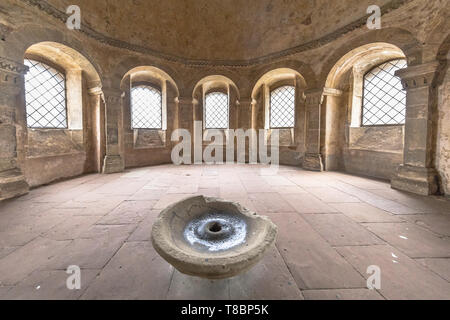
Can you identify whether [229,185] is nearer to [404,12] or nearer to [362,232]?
[362,232]

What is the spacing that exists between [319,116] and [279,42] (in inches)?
137

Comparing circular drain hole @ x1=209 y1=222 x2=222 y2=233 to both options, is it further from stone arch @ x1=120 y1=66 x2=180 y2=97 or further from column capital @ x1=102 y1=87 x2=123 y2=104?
stone arch @ x1=120 y1=66 x2=180 y2=97

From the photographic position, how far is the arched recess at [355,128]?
600 centimetres

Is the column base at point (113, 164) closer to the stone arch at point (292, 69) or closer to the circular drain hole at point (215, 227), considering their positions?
the circular drain hole at point (215, 227)

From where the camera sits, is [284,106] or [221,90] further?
[221,90]

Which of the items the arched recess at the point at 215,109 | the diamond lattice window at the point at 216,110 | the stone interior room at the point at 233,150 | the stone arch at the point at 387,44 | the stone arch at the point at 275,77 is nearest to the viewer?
the stone interior room at the point at 233,150

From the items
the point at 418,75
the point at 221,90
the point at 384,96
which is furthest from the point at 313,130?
the point at 221,90

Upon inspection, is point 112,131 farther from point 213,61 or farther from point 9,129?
point 213,61

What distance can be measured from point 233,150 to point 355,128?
4.96m

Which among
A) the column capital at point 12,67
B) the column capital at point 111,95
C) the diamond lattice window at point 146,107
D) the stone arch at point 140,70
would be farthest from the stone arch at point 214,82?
the column capital at point 12,67

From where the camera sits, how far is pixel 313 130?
24.6 feet

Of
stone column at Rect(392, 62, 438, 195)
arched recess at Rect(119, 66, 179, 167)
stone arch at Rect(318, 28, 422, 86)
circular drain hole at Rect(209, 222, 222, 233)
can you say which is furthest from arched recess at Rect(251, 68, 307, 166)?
circular drain hole at Rect(209, 222, 222, 233)

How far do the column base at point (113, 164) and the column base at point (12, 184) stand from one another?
7.76ft

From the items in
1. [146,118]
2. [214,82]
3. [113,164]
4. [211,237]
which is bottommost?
[211,237]
